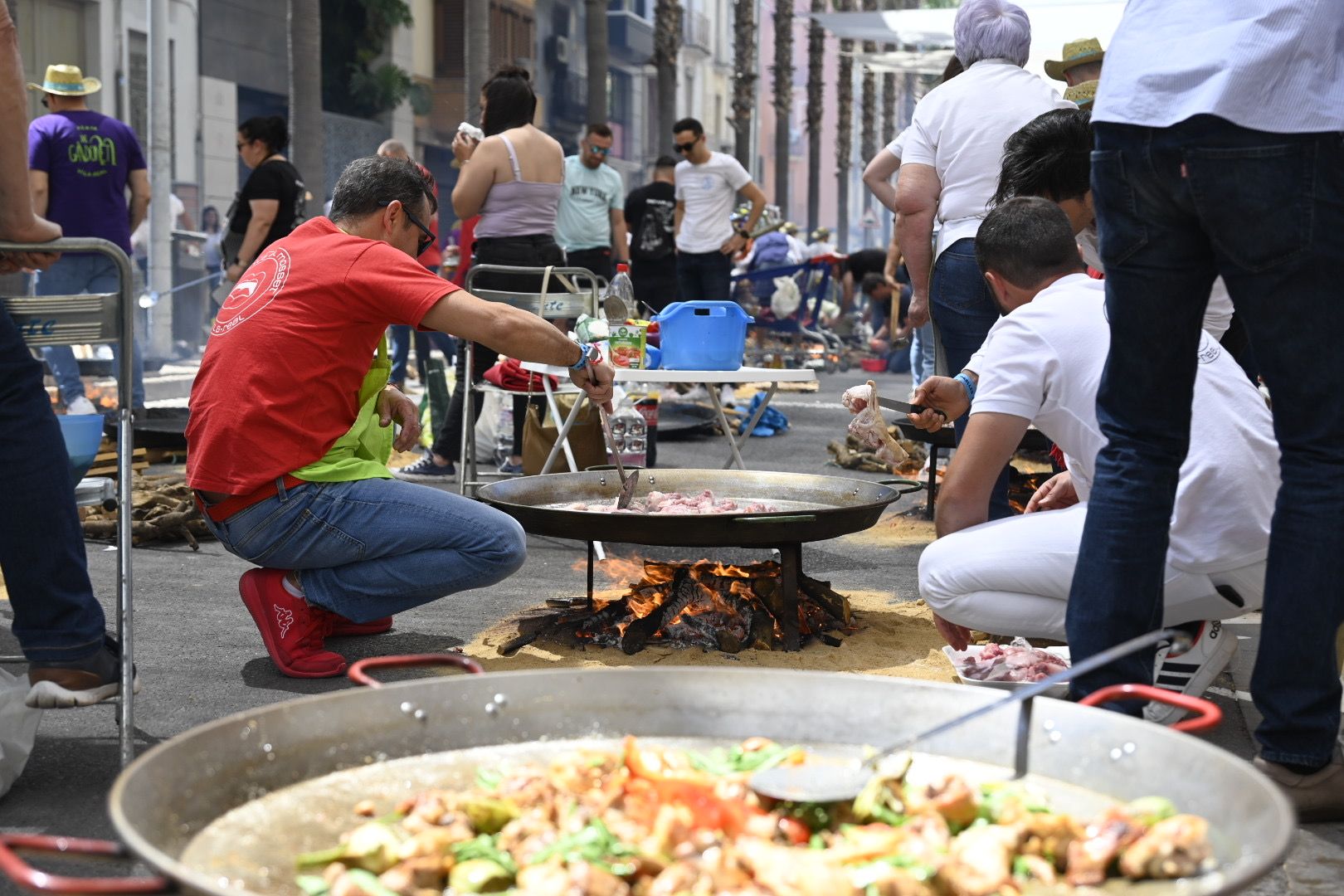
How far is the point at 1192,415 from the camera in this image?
3379 mm

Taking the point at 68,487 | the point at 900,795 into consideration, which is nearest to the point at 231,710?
the point at 68,487

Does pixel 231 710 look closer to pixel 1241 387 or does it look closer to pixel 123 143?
pixel 1241 387

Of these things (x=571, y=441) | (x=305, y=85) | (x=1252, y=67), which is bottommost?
(x=571, y=441)

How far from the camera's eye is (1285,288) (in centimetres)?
264

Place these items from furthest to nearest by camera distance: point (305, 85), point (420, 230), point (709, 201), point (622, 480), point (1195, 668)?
point (305, 85), point (709, 201), point (622, 480), point (420, 230), point (1195, 668)

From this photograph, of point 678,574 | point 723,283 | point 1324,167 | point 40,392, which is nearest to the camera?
point 1324,167

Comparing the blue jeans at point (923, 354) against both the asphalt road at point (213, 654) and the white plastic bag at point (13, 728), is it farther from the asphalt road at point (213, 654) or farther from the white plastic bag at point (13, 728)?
the white plastic bag at point (13, 728)

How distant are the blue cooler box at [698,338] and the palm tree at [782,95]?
31244mm

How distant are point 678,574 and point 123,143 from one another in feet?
18.9

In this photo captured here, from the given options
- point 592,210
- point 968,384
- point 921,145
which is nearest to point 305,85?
point 592,210

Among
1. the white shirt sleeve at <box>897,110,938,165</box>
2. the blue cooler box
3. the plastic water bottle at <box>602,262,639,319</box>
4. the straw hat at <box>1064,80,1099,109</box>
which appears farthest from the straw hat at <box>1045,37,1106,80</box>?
the plastic water bottle at <box>602,262,639,319</box>

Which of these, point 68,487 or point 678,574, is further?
point 678,574

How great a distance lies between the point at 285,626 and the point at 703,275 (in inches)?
319

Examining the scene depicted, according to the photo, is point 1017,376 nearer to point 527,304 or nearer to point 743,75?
point 527,304
